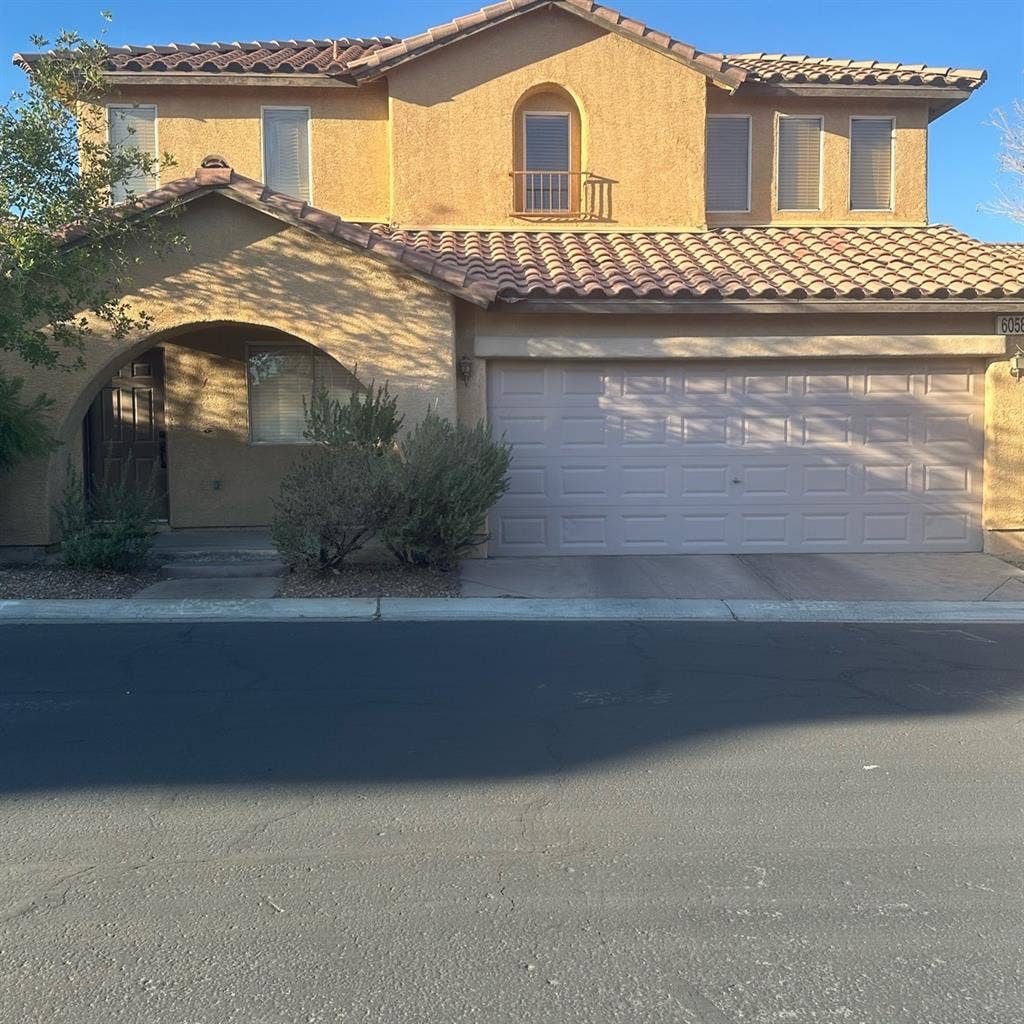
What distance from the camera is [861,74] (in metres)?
16.2

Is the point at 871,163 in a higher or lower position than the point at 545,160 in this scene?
higher

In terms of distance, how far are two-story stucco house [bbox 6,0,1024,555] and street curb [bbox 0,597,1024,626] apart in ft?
8.49

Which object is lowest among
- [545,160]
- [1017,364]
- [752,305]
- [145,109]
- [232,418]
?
[232,418]

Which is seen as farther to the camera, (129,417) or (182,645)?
(129,417)

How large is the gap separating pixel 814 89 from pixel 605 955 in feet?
49.2

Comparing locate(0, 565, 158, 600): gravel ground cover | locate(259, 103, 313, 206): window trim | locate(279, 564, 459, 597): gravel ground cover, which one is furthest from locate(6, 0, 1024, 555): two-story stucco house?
locate(279, 564, 459, 597): gravel ground cover

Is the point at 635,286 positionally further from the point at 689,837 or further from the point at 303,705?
the point at 689,837

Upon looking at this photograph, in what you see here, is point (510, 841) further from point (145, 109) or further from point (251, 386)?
point (145, 109)

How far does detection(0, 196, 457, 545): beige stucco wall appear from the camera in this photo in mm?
12773

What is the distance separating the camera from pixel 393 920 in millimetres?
4215

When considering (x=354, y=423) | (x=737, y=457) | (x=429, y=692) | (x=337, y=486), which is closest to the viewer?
(x=429, y=692)

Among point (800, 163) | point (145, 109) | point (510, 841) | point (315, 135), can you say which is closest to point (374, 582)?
point (510, 841)

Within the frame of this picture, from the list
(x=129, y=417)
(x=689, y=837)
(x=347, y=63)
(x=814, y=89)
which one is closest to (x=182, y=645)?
(x=689, y=837)

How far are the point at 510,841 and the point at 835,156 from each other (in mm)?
14242
